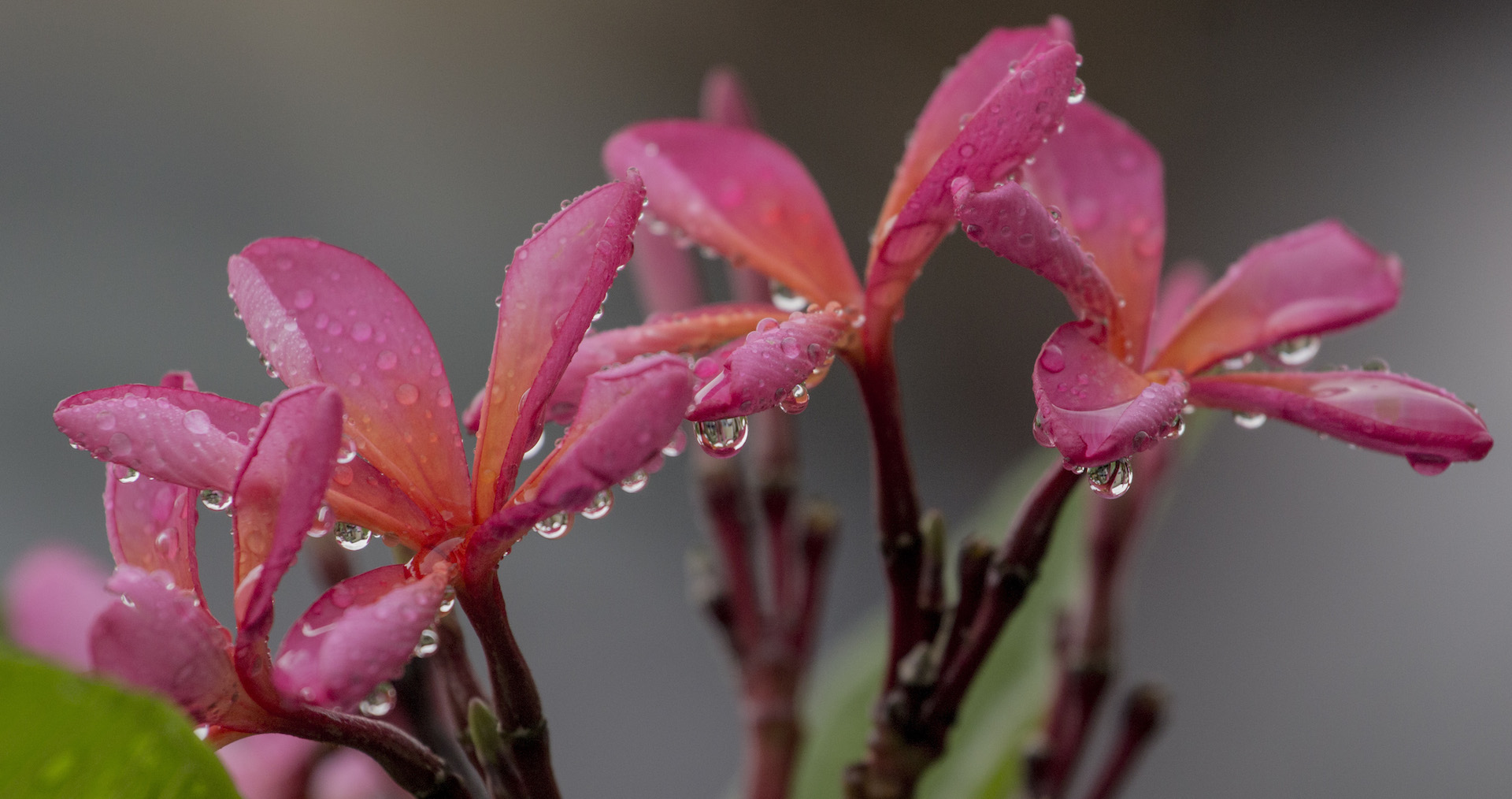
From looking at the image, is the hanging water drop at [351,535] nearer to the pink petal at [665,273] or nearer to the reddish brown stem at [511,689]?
the reddish brown stem at [511,689]

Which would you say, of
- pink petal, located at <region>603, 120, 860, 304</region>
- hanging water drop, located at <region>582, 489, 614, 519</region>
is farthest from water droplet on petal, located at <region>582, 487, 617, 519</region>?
pink petal, located at <region>603, 120, 860, 304</region>

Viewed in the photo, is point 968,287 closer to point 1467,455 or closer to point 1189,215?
point 1189,215

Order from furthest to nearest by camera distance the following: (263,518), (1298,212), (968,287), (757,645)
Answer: (968,287) < (1298,212) < (757,645) < (263,518)

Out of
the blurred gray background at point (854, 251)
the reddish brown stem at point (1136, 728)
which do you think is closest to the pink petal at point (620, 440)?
the reddish brown stem at point (1136, 728)

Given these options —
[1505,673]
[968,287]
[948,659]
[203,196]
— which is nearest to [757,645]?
[948,659]

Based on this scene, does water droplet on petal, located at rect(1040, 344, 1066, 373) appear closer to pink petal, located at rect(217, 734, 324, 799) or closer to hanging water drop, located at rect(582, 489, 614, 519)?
hanging water drop, located at rect(582, 489, 614, 519)

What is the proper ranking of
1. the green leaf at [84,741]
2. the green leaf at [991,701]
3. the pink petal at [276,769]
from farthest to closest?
the green leaf at [991,701], the pink petal at [276,769], the green leaf at [84,741]
